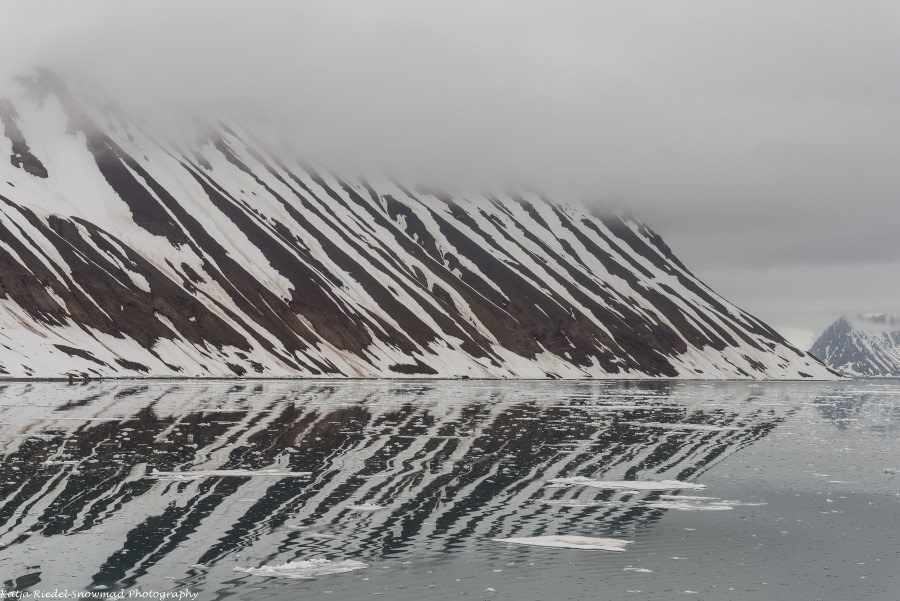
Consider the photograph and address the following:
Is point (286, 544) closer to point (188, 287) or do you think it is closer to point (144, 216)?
point (188, 287)

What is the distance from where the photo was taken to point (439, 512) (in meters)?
25.5

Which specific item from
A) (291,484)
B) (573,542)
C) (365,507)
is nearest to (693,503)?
(573,542)

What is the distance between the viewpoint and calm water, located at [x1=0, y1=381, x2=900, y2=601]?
18.5 meters

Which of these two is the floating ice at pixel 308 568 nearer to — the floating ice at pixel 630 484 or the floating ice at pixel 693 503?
the floating ice at pixel 693 503

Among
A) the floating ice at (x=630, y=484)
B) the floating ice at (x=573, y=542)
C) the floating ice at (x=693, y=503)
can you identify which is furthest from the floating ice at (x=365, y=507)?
the floating ice at (x=693, y=503)

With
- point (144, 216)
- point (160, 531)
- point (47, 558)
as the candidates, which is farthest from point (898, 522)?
point (144, 216)

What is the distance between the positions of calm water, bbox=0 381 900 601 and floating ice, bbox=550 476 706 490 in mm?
187

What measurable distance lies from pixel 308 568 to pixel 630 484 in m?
15.2

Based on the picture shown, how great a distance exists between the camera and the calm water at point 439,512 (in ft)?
60.7

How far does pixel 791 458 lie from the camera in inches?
1575

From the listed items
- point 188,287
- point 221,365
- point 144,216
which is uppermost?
point 144,216

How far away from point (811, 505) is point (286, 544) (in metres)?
16.2

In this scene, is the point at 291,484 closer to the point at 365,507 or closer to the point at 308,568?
the point at 365,507

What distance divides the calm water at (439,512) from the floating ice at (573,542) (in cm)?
10
